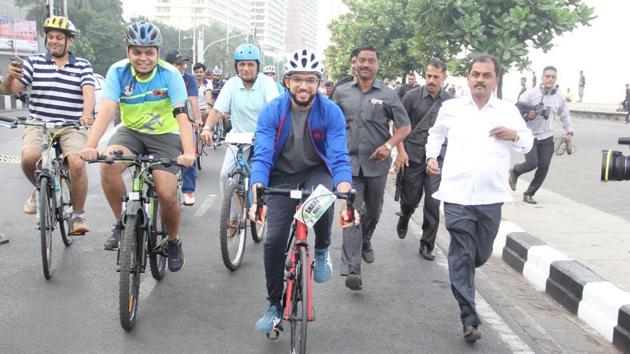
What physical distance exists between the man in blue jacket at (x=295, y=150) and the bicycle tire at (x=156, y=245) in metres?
1.21

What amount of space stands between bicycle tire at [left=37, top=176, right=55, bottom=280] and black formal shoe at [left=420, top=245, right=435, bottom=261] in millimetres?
3577

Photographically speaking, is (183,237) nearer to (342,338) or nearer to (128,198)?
(128,198)

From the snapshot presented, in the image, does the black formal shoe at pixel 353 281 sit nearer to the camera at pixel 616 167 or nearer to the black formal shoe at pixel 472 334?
the black formal shoe at pixel 472 334

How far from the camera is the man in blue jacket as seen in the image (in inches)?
157

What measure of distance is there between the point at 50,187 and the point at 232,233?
5.33ft

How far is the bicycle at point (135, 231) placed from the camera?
4.07m

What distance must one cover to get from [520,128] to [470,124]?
36 cm

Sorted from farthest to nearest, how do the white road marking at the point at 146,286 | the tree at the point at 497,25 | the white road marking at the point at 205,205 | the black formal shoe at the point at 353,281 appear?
the tree at the point at 497,25
the white road marking at the point at 205,205
the black formal shoe at the point at 353,281
the white road marking at the point at 146,286

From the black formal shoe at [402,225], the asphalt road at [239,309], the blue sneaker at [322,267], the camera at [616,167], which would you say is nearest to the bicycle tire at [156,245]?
the asphalt road at [239,309]

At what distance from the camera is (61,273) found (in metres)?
5.48

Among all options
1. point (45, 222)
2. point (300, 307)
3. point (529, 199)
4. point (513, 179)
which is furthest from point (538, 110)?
point (45, 222)

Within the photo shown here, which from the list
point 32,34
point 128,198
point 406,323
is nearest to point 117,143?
point 128,198

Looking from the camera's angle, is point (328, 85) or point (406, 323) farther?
point (328, 85)

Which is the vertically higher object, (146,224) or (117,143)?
(117,143)
